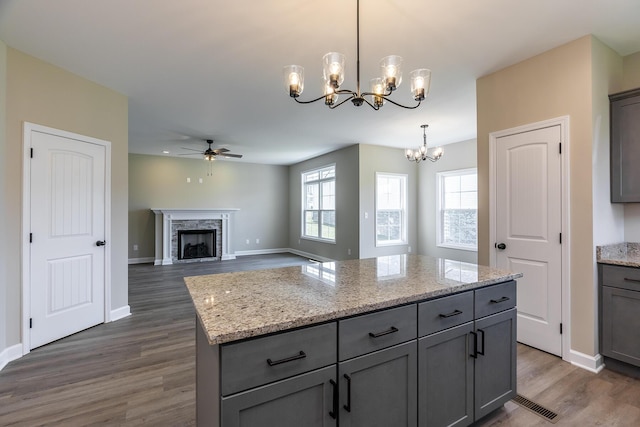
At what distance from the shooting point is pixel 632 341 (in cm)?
233

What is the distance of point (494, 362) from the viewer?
70.7 inches

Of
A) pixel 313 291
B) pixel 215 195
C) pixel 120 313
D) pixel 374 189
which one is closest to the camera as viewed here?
pixel 313 291

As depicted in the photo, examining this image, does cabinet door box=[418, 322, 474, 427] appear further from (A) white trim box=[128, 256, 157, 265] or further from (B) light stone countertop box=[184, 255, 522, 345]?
(A) white trim box=[128, 256, 157, 265]

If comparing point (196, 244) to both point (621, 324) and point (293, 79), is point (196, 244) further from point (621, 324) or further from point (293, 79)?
point (621, 324)

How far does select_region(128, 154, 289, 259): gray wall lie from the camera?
24.7 ft

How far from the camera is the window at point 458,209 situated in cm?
598

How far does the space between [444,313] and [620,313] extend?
6.40 feet

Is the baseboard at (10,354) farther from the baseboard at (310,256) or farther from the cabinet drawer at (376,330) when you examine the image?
the baseboard at (310,256)

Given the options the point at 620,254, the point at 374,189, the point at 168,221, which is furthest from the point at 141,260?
the point at 620,254

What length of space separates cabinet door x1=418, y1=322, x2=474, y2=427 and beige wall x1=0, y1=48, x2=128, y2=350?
350 centimetres

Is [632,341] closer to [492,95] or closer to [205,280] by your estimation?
[492,95]

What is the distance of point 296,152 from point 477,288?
6.17 meters

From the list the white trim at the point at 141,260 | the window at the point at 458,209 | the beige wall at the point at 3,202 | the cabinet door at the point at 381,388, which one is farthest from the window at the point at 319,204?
the cabinet door at the point at 381,388

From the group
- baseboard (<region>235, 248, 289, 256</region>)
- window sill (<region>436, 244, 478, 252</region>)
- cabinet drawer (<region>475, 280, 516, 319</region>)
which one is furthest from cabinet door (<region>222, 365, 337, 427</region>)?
baseboard (<region>235, 248, 289, 256</region>)
